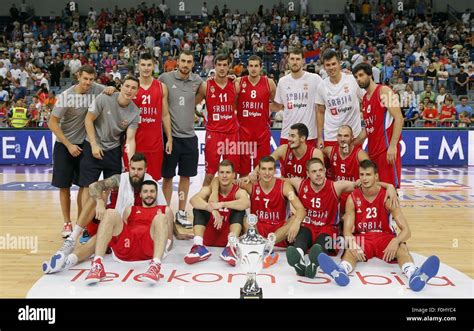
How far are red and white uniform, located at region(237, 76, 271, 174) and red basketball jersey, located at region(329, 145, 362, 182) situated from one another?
111 centimetres

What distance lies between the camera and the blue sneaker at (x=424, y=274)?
4453 millimetres

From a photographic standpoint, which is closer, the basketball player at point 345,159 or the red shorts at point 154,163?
the basketball player at point 345,159

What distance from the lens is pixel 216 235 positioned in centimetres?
603

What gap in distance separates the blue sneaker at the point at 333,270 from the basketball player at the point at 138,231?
136cm

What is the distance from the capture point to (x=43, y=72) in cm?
1939

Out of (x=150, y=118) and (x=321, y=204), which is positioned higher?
(x=150, y=118)

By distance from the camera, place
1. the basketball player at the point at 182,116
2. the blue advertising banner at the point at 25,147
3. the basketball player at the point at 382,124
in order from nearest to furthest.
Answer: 1. the basketball player at the point at 382,124
2. the basketball player at the point at 182,116
3. the blue advertising banner at the point at 25,147

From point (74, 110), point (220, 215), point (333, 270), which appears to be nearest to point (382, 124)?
point (220, 215)

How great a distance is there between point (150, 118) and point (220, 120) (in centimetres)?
84

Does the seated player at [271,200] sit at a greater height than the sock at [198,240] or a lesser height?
greater

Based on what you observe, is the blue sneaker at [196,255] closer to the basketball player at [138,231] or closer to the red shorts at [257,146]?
the basketball player at [138,231]

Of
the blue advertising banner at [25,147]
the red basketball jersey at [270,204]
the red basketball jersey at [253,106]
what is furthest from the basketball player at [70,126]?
the blue advertising banner at [25,147]

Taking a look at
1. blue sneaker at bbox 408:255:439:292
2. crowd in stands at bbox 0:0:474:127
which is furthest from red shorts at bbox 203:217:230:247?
crowd in stands at bbox 0:0:474:127
